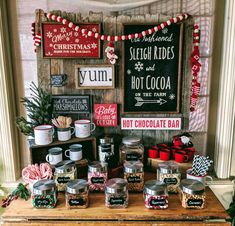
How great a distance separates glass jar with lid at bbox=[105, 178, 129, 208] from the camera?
1.60 meters

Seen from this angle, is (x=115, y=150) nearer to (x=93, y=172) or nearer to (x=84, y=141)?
(x=84, y=141)

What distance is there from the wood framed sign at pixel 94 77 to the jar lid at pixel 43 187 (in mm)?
737

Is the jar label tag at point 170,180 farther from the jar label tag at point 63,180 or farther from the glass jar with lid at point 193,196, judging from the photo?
the jar label tag at point 63,180

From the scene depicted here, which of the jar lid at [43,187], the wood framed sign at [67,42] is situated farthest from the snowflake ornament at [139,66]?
the jar lid at [43,187]

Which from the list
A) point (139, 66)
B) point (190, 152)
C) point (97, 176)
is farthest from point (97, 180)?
point (139, 66)

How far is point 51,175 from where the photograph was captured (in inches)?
70.9

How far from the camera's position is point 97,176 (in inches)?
70.2

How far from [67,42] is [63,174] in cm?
90

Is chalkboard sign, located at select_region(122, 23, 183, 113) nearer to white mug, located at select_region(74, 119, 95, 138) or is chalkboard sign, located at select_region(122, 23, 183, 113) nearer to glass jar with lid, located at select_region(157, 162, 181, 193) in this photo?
white mug, located at select_region(74, 119, 95, 138)

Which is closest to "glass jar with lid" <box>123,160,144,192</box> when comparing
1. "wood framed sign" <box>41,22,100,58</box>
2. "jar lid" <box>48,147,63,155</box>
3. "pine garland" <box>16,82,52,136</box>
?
"jar lid" <box>48,147,63,155</box>

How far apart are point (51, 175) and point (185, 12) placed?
1.41 metres

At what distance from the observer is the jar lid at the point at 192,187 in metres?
1.59

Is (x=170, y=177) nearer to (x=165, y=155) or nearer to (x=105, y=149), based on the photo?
(x=165, y=155)

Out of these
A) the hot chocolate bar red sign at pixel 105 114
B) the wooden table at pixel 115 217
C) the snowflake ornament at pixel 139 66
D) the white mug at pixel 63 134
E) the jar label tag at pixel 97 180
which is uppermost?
the snowflake ornament at pixel 139 66
